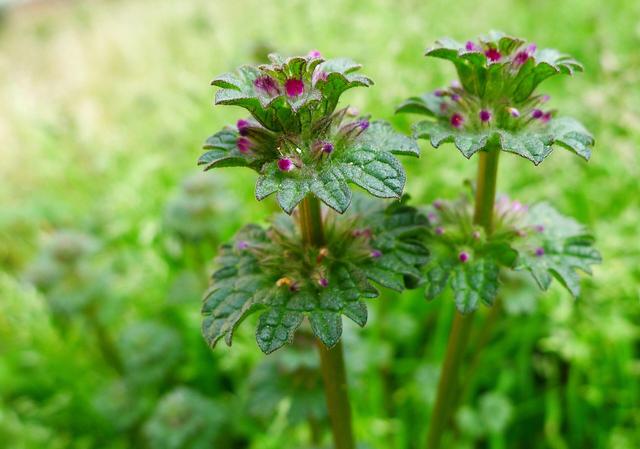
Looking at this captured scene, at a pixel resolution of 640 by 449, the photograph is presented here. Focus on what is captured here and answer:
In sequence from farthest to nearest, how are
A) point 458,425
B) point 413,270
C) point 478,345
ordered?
point 458,425 < point 478,345 < point 413,270

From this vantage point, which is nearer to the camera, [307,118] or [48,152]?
[307,118]

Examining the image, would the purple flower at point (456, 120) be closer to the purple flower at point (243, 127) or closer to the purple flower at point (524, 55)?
the purple flower at point (524, 55)

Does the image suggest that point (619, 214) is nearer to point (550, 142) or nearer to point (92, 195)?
point (550, 142)

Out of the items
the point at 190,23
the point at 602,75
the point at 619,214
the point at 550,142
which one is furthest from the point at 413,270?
the point at 190,23

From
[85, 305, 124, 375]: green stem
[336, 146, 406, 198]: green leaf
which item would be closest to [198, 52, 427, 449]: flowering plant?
[336, 146, 406, 198]: green leaf

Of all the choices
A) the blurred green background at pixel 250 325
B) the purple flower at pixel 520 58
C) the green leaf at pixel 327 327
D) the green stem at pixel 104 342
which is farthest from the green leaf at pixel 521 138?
the green stem at pixel 104 342

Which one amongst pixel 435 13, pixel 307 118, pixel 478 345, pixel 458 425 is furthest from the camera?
pixel 435 13

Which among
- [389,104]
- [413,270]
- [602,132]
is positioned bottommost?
[413,270]
